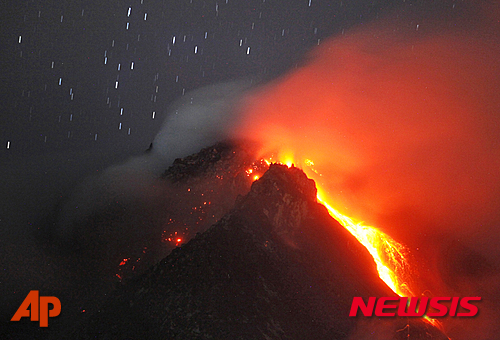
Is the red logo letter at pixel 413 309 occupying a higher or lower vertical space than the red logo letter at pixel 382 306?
higher

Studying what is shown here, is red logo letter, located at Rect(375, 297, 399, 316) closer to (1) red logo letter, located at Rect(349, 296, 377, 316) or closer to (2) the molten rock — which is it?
(1) red logo letter, located at Rect(349, 296, 377, 316)

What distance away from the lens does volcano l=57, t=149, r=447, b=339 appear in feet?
86.8

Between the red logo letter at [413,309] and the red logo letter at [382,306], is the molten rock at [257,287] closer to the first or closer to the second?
the red logo letter at [382,306]

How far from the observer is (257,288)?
30984 mm

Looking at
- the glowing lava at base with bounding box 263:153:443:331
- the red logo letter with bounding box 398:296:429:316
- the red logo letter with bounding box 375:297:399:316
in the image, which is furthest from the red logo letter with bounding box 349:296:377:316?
the glowing lava at base with bounding box 263:153:443:331

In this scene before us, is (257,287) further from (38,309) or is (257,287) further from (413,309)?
(38,309)

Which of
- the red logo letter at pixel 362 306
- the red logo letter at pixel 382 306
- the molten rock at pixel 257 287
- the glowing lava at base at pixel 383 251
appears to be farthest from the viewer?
the glowing lava at base at pixel 383 251

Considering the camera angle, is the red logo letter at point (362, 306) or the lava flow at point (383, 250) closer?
the red logo letter at point (362, 306)

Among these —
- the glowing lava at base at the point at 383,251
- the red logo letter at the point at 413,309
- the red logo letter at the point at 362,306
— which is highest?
the red logo letter at the point at 413,309

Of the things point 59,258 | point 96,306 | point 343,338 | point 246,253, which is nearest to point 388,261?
point 343,338

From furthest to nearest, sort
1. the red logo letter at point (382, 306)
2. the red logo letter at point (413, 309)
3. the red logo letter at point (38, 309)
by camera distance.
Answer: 1. the red logo letter at point (38, 309)
2. the red logo letter at point (382, 306)
3. the red logo letter at point (413, 309)

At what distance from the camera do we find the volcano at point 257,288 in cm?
2647

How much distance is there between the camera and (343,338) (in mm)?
29609

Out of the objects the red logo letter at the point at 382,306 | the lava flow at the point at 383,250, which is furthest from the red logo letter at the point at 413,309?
the lava flow at the point at 383,250
